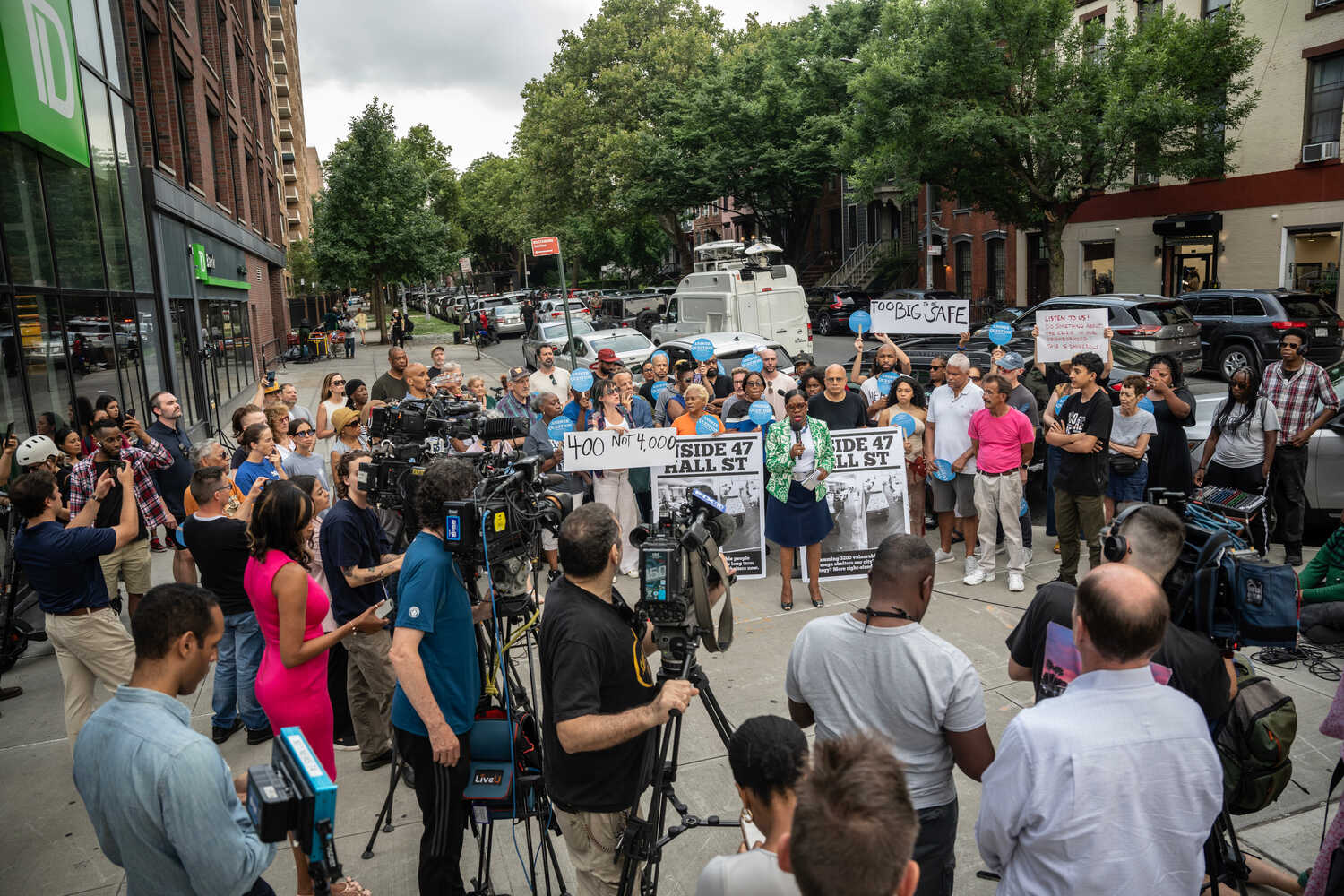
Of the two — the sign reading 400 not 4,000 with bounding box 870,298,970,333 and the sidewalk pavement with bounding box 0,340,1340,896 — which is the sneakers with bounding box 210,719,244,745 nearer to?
the sidewalk pavement with bounding box 0,340,1340,896

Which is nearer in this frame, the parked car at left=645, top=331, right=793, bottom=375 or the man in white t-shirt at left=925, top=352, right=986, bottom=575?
the man in white t-shirt at left=925, top=352, right=986, bottom=575

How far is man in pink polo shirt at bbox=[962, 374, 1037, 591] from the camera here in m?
7.69

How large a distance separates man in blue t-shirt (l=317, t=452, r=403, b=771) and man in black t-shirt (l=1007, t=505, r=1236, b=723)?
3.13 metres

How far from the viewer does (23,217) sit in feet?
28.5

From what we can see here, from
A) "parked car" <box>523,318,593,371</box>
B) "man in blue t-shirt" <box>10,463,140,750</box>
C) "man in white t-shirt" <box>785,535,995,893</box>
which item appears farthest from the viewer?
"parked car" <box>523,318,593,371</box>

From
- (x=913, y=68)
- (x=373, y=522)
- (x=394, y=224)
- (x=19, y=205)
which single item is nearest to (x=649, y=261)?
(x=394, y=224)

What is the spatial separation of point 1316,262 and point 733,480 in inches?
885

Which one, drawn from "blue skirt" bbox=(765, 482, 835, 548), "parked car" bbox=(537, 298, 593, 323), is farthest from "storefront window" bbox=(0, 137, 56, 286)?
"parked car" bbox=(537, 298, 593, 323)

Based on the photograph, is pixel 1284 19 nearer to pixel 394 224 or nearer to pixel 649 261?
pixel 394 224

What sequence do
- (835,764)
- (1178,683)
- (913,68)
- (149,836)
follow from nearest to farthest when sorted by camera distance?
1. (835,764)
2. (149,836)
3. (1178,683)
4. (913,68)

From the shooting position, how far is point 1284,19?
73.8 feet

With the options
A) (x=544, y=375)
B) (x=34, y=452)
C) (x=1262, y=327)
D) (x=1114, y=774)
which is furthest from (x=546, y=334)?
(x=1114, y=774)

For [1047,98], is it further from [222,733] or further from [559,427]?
[222,733]

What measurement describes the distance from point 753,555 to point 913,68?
20.5 metres
